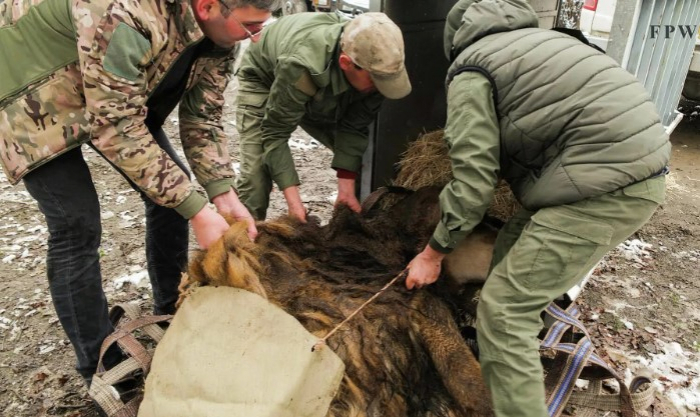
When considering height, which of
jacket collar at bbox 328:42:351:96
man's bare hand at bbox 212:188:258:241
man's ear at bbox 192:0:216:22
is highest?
man's ear at bbox 192:0:216:22

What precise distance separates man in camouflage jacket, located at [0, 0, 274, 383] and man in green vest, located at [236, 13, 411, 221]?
0.57 meters

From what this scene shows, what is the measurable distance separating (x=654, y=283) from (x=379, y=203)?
8.22ft

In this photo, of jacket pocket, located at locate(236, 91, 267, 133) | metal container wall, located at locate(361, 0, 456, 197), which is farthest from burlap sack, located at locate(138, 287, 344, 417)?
metal container wall, located at locate(361, 0, 456, 197)

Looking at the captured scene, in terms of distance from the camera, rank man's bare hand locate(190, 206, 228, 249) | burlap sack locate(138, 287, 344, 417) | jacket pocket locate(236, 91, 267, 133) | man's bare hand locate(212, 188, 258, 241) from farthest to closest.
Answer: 1. jacket pocket locate(236, 91, 267, 133)
2. man's bare hand locate(212, 188, 258, 241)
3. man's bare hand locate(190, 206, 228, 249)
4. burlap sack locate(138, 287, 344, 417)

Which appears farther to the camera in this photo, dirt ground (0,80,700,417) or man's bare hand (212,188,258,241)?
dirt ground (0,80,700,417)

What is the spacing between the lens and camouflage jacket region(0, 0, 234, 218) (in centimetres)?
183

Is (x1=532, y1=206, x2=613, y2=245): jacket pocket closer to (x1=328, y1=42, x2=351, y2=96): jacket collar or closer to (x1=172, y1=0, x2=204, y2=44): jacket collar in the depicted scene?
(x1=328, y1=42, x2=351, y2=96): jacket collar

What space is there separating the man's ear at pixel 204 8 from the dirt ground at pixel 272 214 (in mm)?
2023

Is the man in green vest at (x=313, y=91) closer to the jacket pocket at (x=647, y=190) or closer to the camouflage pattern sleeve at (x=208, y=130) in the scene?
the camouflage pattern sleeve at (x=208, y=130)

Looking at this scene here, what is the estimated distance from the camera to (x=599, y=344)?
338 cm

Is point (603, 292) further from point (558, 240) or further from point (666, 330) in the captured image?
point (558, 240)

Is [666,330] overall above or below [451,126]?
below


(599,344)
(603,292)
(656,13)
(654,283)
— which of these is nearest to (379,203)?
(599,344)

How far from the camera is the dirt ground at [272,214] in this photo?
2.94 metres
